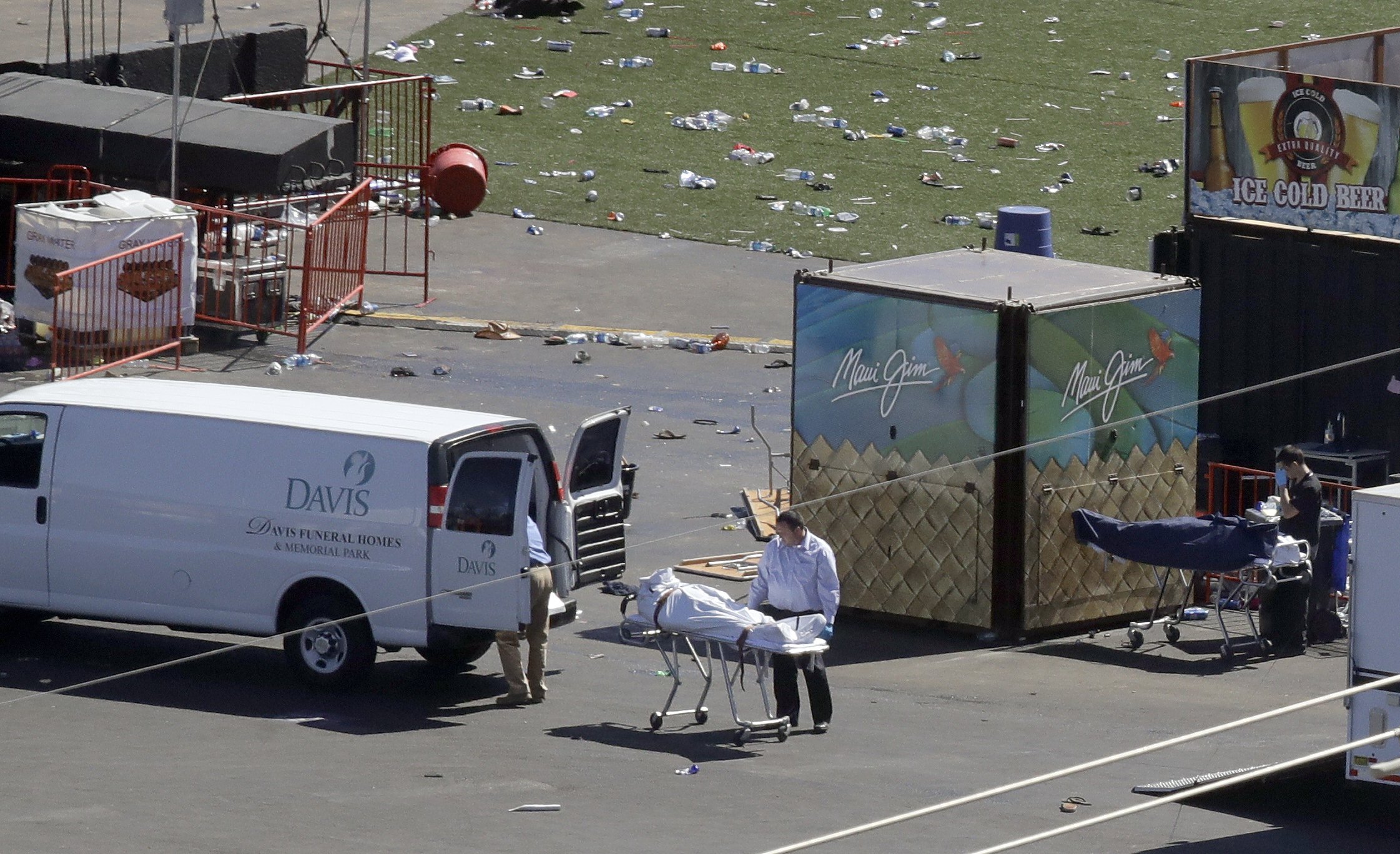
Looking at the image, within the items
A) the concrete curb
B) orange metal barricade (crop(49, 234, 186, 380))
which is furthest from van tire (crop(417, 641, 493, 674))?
the concrete curb

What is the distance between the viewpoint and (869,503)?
15.0m

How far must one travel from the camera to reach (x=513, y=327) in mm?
22547

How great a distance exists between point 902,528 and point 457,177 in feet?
42.4

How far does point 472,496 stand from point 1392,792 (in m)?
5.52

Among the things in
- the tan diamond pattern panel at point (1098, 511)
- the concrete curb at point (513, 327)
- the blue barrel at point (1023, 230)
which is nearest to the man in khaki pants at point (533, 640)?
the tan diamond pattern panel at point (1098, 511)

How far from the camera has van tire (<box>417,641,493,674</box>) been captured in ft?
44.1

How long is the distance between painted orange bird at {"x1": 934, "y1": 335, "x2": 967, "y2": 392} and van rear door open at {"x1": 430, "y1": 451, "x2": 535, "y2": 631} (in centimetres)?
358

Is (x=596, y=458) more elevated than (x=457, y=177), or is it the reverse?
(x=457, y=177)

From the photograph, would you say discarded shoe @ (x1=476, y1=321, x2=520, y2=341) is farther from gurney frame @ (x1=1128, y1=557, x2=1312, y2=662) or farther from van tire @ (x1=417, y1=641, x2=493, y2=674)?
gurney frame @ (x1=1128, y1=557, x2=1312, y2=662)

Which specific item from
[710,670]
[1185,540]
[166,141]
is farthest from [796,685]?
[166,141]

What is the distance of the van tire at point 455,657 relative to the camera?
13453mm

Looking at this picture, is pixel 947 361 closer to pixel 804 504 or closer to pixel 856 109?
pixel 804 504

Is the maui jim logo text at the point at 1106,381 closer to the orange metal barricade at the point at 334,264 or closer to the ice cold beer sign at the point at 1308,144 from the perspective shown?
the ice cold beer sign at the point at 1308,144

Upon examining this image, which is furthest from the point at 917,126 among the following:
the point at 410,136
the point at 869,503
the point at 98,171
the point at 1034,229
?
the point at 869,503
